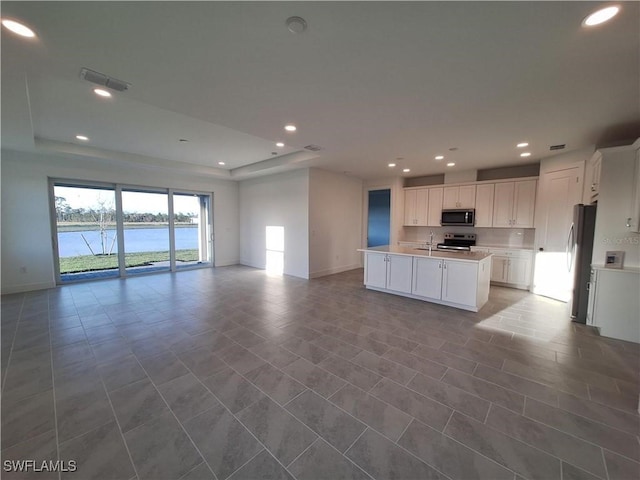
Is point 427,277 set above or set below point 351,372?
above

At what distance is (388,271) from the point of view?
16.2 ft

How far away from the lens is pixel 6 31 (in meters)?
1.71

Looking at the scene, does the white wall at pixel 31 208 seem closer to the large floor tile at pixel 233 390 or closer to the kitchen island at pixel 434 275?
the large floor tile at pixel 233 390

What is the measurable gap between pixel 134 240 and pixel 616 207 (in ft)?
30.7

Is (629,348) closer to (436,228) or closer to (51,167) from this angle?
(436,228)

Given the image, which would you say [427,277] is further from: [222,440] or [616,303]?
[222,440]

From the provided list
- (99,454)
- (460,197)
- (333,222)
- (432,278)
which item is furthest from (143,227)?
(460,197)

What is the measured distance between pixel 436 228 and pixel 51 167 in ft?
29.9

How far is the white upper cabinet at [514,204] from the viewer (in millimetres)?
5348

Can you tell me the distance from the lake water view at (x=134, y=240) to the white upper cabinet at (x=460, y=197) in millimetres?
7269

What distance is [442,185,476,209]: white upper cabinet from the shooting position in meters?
6.04

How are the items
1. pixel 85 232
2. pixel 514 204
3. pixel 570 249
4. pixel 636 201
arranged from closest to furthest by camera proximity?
pixel 636 201, pixel 570 249, pixel 514 204, pixel 85 232

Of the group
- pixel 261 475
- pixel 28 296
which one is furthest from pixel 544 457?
pixel 28 296

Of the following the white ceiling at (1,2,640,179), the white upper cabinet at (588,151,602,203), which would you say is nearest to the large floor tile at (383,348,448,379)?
the white ceiling at (1,2,640,179)
